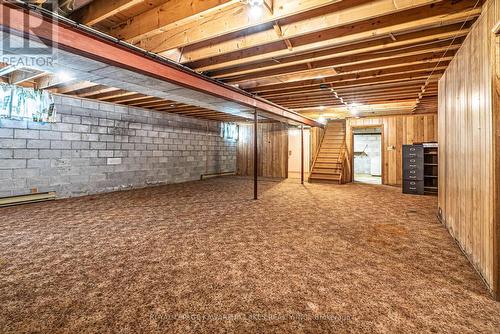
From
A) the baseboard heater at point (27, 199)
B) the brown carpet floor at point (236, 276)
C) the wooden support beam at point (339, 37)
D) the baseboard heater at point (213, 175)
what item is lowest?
the brown carpet floor at point (236, 276)

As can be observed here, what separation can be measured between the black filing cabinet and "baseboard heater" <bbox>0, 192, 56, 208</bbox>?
8.15m

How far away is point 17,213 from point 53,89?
8.66ft

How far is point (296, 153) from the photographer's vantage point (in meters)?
9.69

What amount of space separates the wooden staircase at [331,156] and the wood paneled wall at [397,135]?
4.10ft

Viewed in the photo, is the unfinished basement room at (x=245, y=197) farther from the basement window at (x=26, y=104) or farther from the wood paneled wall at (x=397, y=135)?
the wood paneled wall at (x=397, y=135)

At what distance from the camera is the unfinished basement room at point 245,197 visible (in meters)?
1.59

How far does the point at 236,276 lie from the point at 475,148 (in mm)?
2378

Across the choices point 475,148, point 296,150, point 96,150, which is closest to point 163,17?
point 475,148

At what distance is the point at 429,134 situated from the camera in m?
7.24

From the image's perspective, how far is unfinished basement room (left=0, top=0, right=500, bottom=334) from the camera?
5.21ft

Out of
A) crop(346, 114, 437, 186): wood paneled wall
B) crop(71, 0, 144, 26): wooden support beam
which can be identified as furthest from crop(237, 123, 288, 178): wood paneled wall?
crop(71, 0, 144, 26): wooden support beam

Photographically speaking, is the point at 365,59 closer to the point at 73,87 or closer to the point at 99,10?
the point at 99,10

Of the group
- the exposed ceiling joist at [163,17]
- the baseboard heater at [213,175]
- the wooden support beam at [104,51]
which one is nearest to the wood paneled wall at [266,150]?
the baseboard heater at [213,175]

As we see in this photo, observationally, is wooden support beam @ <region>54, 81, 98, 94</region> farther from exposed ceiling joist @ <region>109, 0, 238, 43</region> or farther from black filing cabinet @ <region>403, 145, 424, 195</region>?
black filing cabinet @ <region>403, 145, 424, 195</region>
